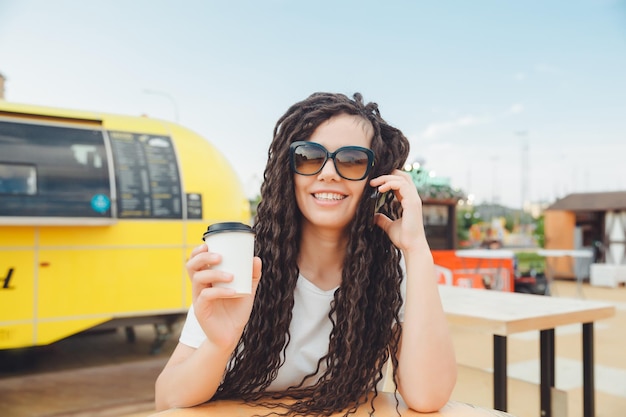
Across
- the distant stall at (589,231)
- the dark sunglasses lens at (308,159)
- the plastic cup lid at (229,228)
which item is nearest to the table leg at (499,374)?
the dark sunglasses lens at (308,159)

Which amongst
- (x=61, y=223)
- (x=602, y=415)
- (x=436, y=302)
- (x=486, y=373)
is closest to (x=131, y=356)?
(x=61, y=223)

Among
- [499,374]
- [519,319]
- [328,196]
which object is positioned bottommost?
[499,374]

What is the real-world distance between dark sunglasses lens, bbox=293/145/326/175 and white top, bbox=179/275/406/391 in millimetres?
327

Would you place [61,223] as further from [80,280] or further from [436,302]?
[436,302]

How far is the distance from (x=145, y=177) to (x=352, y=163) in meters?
3.49

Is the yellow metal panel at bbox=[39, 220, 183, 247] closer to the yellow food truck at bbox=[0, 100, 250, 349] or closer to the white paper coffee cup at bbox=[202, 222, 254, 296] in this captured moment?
the yellow food truck at bbox=[0, 100, 250, 349]

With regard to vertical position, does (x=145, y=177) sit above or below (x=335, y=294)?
above

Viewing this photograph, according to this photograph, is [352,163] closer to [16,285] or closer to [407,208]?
[407,208]

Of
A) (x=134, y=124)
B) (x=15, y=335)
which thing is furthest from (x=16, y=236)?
(x=134, y=124)

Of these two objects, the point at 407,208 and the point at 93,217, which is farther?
the point at 93,217

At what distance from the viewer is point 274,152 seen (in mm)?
1541

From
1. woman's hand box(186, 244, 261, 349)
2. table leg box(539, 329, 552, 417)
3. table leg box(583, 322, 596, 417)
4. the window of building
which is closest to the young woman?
woman's hand box(186, 244, 261, 349)

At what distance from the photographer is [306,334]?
1475 millimetres

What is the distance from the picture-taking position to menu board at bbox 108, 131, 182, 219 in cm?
442
